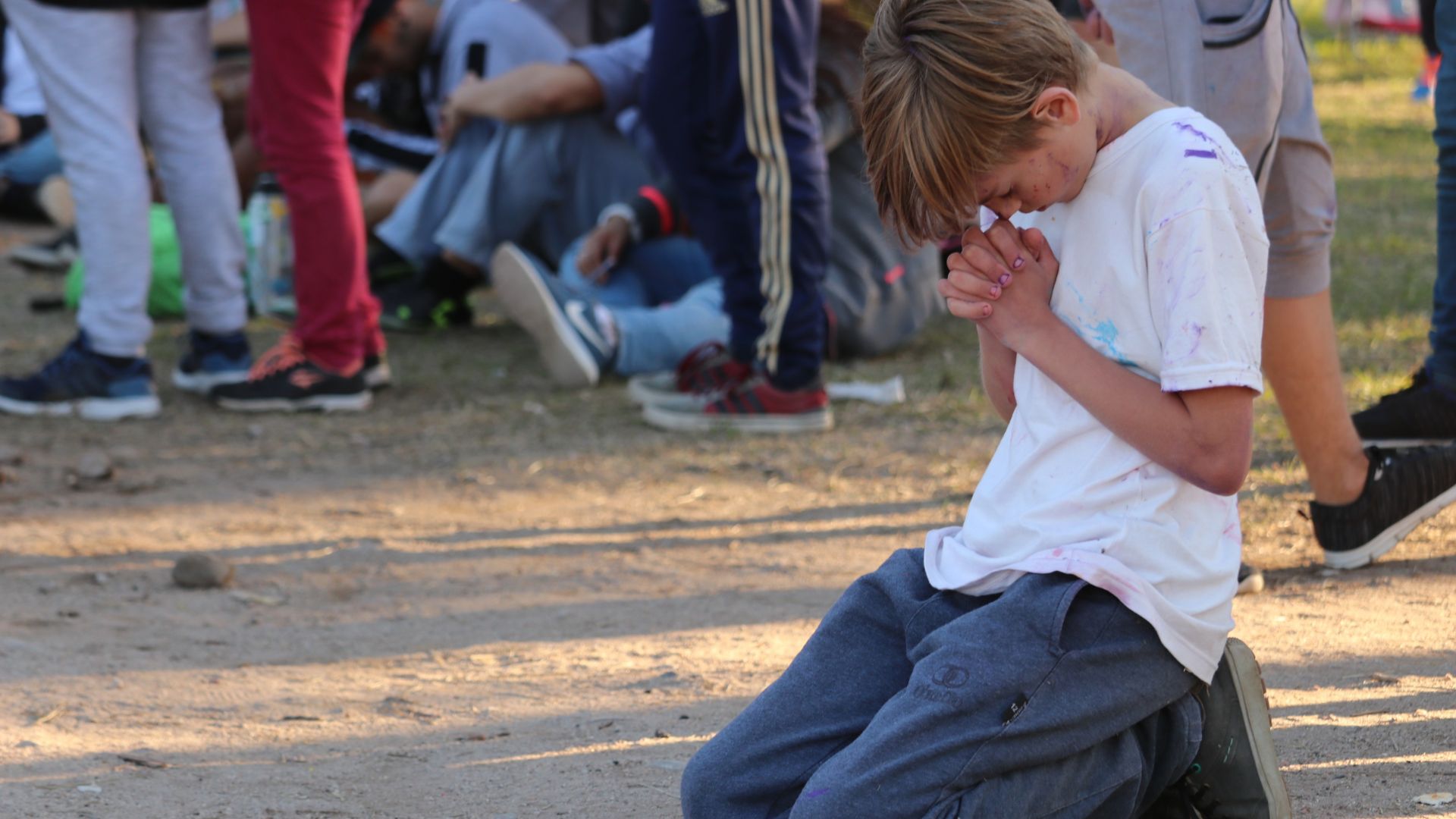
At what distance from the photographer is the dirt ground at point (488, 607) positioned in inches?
82.8

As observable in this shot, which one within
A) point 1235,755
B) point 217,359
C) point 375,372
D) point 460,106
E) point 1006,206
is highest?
point 1006,206

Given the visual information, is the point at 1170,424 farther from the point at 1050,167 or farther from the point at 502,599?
the point at 502,599

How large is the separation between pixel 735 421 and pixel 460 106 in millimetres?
1785

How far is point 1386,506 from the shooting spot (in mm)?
2705

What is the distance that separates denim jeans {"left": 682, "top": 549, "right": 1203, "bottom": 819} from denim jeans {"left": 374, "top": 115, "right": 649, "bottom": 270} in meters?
3.70

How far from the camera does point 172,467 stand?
12.6 ft

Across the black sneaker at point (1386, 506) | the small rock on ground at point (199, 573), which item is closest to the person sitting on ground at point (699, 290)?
the small rock on ground at point (199, 573)

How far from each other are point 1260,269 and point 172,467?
2980mm

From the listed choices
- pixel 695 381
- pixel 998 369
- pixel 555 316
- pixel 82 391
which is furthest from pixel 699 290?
pixel 998 369

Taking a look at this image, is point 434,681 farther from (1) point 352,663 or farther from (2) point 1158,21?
(2) point 1158,21

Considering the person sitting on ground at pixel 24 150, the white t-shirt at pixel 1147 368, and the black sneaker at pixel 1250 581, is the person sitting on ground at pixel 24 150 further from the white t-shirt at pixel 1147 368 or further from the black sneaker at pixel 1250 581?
the white t-shirt at pixel 1147 368

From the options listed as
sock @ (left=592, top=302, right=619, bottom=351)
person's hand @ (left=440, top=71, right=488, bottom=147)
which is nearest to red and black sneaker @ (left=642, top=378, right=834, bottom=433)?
sock @ (left=592, top=302, right=619, bottom=351)

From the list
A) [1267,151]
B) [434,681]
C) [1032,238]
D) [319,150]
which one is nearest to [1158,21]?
[1267,151]

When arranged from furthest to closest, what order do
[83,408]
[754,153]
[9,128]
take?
1. [9,128]
2. [83,408]
3. [754,153]
